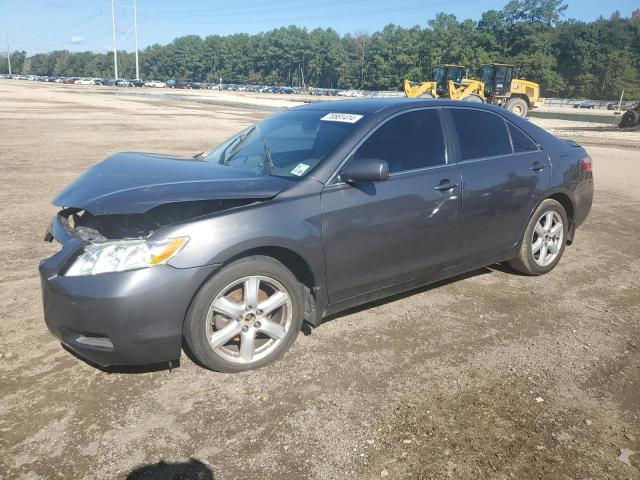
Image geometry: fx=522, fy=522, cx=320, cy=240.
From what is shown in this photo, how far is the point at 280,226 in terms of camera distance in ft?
10.3

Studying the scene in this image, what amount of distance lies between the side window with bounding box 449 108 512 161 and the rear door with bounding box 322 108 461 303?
0.76ft

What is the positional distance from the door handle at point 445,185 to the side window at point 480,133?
306mm

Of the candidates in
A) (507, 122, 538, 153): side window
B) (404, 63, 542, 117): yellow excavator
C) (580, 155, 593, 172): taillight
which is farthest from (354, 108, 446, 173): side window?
(404, 63, 542, 117): yellow excavator

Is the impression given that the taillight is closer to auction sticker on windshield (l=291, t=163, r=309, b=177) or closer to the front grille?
auction sticker on windshield (l=291, t=163, r=309, b=177)

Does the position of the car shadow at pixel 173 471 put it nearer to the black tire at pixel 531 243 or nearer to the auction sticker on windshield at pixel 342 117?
the auction sticker on windshield at pixel 342 117

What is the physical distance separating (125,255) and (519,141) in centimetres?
354

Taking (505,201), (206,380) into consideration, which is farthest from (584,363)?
(206,380)

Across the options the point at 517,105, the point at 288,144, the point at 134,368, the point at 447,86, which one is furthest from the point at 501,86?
the point at 134,368

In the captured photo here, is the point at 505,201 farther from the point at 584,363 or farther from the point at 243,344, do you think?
the point at 243,344

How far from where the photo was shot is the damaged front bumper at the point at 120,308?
2.75 meters

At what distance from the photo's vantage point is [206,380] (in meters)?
3.16

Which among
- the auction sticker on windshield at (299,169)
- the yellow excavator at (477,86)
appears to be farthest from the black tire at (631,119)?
the auction sticker on windshield at (299,169)

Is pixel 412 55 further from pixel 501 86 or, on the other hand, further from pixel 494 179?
pixel 494 179

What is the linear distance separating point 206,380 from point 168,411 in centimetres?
35
